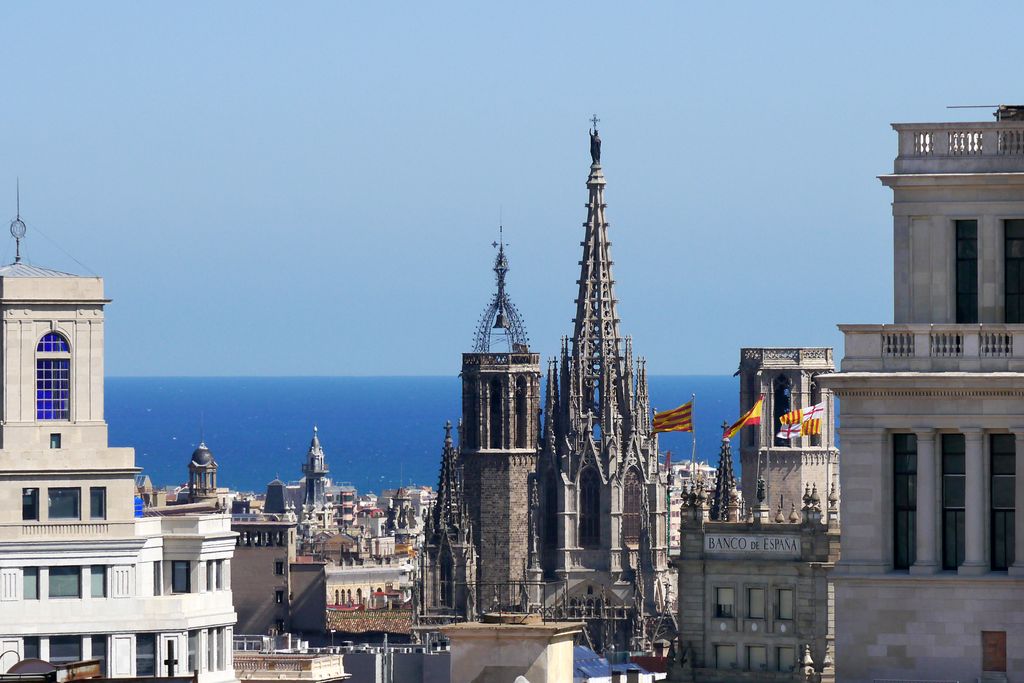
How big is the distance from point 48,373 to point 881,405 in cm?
2248

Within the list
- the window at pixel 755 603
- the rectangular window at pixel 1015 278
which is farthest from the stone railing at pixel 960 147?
the window at pixel 755 603

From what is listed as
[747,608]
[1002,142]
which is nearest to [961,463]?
[1002,142]

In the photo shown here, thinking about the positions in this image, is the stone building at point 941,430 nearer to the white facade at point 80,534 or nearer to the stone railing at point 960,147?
the stone railing at point 960,147

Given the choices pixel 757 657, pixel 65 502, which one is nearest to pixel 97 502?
pixel 65 502

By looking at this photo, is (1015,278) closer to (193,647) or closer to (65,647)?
(193,647)

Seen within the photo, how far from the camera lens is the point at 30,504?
221ft

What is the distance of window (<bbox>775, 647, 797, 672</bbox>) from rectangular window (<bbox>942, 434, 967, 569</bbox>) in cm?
6075

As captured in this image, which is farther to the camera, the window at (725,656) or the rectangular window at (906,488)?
the window at (725,656)

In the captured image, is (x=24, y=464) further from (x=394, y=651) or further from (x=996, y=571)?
(x=394, y=651)

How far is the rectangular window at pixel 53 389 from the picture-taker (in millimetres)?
68875

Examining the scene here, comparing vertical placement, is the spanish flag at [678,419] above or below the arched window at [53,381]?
below

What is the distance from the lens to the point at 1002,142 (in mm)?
52031

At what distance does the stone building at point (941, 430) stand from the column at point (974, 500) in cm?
2

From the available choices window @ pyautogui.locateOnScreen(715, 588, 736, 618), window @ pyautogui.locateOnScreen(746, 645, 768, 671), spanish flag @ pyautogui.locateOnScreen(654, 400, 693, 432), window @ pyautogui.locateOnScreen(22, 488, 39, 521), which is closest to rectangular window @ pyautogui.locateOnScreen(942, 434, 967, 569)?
window @ pyautogui.locateOnScreen(22, 488, 39, 521)
